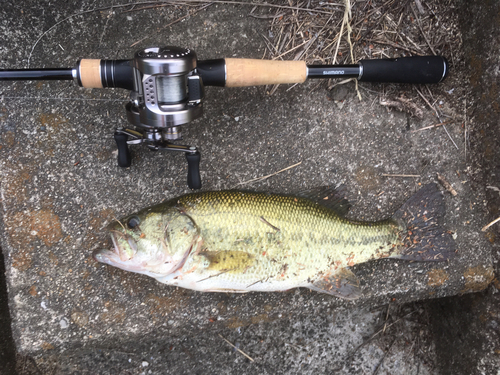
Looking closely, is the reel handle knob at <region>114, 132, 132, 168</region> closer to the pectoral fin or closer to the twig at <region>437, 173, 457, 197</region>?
the pectoral fin

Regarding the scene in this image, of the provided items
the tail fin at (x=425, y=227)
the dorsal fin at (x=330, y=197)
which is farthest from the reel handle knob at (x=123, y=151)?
the tail fin at (x=425, y=227)

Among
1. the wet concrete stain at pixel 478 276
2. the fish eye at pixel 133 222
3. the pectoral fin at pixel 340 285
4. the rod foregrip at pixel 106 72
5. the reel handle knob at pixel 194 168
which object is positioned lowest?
the wet concrete stain at pixel 478 276

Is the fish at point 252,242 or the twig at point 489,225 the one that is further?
the twig at point 489,225

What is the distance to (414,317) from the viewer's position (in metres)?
3.18

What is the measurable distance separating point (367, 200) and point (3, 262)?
300cm

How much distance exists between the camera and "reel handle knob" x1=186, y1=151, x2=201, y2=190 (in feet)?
6.94

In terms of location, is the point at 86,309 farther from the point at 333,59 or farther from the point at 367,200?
the point at 333,59

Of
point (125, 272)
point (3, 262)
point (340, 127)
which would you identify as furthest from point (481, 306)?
point (3, 262)

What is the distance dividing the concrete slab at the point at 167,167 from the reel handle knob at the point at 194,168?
306 millimetres

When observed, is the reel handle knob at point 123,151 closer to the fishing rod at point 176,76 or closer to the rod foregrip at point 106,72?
the fishing rod at point 176,76

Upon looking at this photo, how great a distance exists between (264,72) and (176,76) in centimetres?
65

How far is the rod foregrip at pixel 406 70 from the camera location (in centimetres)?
224

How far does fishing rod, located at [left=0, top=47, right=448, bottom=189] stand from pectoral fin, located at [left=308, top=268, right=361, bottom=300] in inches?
45.8

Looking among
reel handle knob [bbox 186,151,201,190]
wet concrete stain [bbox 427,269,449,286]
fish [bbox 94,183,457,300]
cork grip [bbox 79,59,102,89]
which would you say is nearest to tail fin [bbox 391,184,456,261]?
fish [bbox 94,183,457,300]
